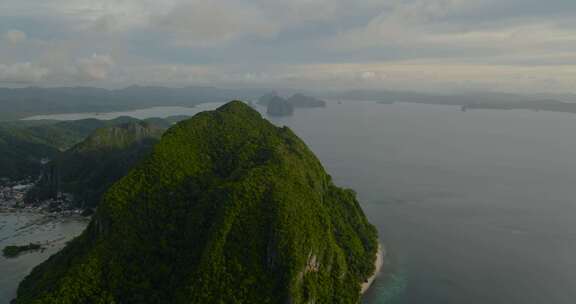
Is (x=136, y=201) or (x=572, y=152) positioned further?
(x=572, y=152)

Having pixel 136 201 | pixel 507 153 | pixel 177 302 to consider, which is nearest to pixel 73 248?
pixel 136 201

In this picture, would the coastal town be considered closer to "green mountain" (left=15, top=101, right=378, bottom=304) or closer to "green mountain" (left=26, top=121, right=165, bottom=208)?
"green mountain" (left=26, top=121, right=165, bottom=208)

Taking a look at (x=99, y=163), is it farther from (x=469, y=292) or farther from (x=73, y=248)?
(x=469, y=292)

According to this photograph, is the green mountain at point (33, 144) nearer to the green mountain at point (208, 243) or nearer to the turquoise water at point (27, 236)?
the turquoise water at point (27, 236)

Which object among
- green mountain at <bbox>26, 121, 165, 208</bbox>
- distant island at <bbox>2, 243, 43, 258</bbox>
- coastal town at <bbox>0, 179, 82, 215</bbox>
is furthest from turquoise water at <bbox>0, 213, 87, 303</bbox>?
green mountain at <bbox>26, 121, 165, 208</bbox>

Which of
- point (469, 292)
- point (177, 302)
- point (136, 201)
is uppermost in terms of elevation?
point (136, 201)

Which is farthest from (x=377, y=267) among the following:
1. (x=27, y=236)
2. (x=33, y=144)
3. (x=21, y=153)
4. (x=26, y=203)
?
(x=33, y=144)

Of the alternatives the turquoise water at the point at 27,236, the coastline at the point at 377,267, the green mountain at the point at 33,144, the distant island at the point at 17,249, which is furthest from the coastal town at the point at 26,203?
the coastline at the point at 377,267

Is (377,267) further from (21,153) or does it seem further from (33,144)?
(33,144)

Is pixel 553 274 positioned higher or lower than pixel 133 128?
lower
